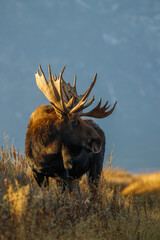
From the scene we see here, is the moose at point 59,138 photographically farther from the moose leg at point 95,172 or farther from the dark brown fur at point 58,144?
the moose leg at point 95,172

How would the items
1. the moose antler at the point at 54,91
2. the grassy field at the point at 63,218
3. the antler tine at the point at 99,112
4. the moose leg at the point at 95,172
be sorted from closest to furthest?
1. the grassy field at the point at 63,218
2. the moose antler at the point at 54,91
3. the antler tine at the point at 99,112
4. the moose leg at the point at 95,172

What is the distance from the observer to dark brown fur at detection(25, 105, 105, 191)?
502cm

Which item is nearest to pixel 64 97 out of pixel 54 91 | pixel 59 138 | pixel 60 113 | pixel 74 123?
pixel 54 91

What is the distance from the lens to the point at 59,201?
14.0 ft

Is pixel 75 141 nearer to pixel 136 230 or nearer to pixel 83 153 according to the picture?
pixel 83 153

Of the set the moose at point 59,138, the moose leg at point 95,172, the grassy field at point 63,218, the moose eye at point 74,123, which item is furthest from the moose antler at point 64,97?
the grassy field at point 63,218

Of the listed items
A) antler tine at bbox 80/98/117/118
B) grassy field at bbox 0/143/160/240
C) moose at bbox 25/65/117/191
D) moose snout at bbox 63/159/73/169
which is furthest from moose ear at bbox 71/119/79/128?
grassy field at bbox 0/143/160/240

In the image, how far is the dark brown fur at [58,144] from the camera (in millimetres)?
5016

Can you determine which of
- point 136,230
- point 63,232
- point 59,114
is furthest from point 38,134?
point 136,230

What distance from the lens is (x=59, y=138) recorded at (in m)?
5.00

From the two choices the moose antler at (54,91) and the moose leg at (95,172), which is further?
the moose leg at (95,172)

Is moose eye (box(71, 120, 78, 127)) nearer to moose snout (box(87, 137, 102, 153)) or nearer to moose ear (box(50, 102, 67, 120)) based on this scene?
moose ear (box(50, 102, 67, 120))

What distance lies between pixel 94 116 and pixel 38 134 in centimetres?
128

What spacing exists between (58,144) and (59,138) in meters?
0.09
